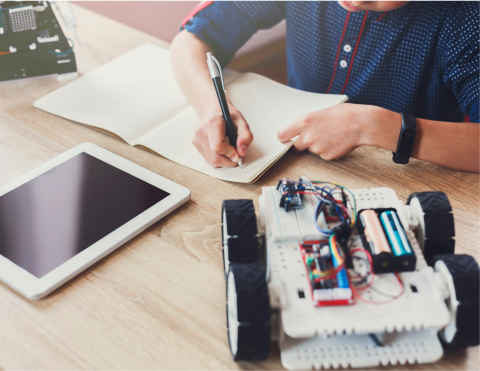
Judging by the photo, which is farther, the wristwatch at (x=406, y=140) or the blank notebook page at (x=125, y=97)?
the blank notebook page at (x=125, y=97)

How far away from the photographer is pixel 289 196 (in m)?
0.52

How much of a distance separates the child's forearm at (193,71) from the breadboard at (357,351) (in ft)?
1.61

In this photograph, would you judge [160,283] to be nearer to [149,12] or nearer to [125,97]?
[125,97]

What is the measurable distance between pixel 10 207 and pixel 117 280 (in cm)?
22

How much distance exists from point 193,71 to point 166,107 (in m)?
0.10

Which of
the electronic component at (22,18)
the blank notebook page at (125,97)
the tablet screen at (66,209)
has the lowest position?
the tablet screen at (66,209)

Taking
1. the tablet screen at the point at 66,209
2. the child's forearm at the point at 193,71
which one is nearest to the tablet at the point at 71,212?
the tablet screen at the point at 66,209

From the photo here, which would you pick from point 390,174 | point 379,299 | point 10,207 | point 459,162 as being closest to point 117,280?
point 10,207

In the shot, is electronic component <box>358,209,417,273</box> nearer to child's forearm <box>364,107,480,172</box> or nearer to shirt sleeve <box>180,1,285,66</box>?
child's forearm <box>364,107,480,172</box>

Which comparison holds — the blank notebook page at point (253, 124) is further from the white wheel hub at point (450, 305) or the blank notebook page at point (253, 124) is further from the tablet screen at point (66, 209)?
the white wheel hub at point (450, 305)

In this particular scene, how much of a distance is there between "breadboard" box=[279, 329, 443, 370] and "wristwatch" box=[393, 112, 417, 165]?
0.35m

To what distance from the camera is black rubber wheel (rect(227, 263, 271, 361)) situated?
41cm

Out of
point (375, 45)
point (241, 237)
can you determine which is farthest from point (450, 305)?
point (375, 45)

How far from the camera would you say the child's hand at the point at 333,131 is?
28.8 inches
